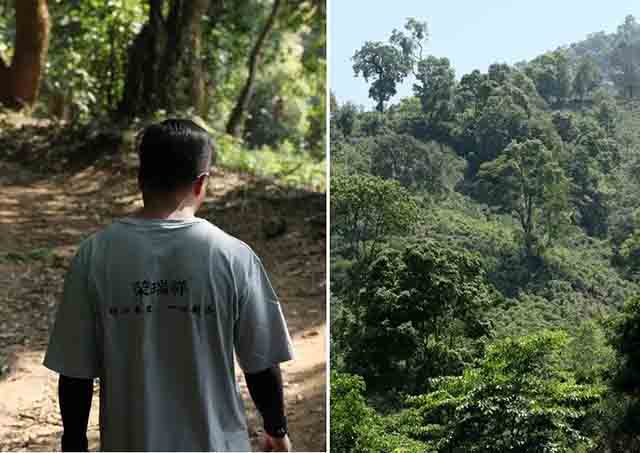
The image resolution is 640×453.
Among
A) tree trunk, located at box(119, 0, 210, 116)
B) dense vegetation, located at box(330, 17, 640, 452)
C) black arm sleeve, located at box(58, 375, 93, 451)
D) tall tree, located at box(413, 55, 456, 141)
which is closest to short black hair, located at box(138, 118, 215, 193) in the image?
black arm sleeve, located at box(58, 375, 93, 451)

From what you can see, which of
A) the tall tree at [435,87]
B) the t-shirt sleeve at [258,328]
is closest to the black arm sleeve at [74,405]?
the t-shirt sleeve at [258,328]

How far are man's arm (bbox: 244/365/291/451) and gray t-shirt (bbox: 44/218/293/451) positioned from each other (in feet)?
0.08

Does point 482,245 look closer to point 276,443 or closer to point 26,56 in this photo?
point 276,443

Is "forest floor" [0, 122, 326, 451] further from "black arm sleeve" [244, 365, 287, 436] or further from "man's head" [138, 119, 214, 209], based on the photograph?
"man's head" [138, 119, 214, 209]

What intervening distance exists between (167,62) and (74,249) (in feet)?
5.54

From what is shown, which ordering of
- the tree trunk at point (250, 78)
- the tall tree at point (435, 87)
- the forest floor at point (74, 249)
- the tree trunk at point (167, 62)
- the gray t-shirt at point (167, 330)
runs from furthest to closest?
the tree trunk at point (250, 78) < the tree trunk at point (167, 62) < the tall tree at point (435, 87) < the forest floor at point (74, 249) < the gray t-shirt at point (167, 330)

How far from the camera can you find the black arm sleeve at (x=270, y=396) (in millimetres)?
1723

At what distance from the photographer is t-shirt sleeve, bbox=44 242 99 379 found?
5.57 feet

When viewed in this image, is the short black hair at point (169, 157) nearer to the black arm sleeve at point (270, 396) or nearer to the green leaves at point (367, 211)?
the black arm sleeve at point (270, 396)

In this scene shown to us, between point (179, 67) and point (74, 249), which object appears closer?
point (74, 249)

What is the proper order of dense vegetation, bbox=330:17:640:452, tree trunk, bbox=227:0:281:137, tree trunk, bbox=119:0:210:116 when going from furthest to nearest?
tree trunk, bbox=227:0:281:137 < tree trunk, bbox=119:0:210:116 < dense vegetation, bbox=330:17:640:452

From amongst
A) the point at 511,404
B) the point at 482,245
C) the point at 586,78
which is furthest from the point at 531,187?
the point at 511,404

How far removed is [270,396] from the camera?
173 cm

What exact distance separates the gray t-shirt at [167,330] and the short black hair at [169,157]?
0.08 m
